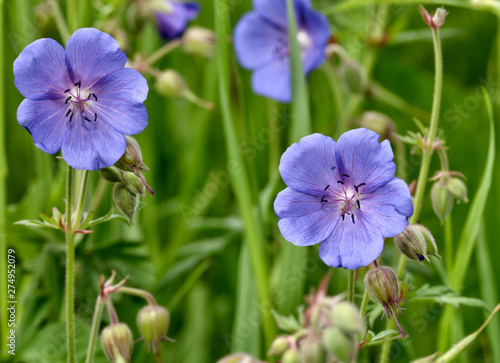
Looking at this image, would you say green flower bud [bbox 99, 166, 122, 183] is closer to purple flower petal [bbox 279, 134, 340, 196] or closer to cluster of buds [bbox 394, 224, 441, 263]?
purple flower petal [bbox 279, 134, 340, 196]

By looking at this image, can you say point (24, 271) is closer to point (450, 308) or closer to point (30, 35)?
point (30, 35)

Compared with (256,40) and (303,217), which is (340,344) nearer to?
(303,217)

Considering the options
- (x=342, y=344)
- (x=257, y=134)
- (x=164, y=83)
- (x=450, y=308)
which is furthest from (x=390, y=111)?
(x=342, y=344)

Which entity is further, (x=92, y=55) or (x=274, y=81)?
(x=274, y=81)

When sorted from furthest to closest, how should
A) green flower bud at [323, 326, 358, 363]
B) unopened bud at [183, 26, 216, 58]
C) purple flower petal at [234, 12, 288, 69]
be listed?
1. purple flower petal at [234, 12, 288, 69]
2. unopened bud at [183, 26, 216, 58]
3. green flower bud at [323, 326, 358, 363]

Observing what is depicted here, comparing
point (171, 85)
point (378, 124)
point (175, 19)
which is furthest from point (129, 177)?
point (175, 19)

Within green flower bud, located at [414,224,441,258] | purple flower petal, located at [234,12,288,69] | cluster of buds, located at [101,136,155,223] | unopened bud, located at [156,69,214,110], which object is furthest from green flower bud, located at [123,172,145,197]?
purple flower petal, located at [234,12,288,69]
